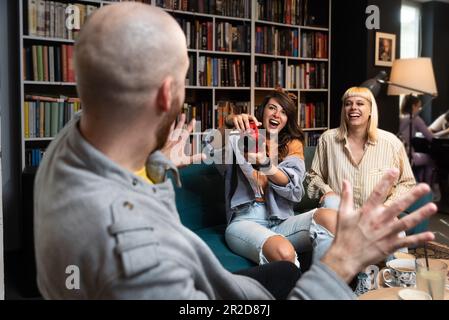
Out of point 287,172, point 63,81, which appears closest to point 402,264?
point 287,172

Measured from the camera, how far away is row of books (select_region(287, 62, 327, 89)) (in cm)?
423

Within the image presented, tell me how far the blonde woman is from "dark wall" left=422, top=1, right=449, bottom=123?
4037 mm

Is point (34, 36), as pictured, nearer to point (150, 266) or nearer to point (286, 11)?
point (286, 11)

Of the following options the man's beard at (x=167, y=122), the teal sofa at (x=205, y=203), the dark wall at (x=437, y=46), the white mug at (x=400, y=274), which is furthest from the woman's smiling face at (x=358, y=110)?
the dark wall at (x=437, y=46)

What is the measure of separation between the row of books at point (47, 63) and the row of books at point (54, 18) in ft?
0.32

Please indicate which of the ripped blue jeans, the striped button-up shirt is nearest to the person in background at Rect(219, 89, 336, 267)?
the ripped blue jeans

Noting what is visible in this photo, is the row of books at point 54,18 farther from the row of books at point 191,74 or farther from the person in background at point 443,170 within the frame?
the person in background at point 443,170

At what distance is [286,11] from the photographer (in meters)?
4.13

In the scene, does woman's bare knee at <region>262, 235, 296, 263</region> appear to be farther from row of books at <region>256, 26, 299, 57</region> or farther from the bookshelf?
row of books at <region>256, 26, 299, 57</region>

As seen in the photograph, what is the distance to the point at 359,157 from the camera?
8.04 ft

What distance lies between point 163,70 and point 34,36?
2.56 metres

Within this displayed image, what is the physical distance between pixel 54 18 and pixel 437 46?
5.09 metres
